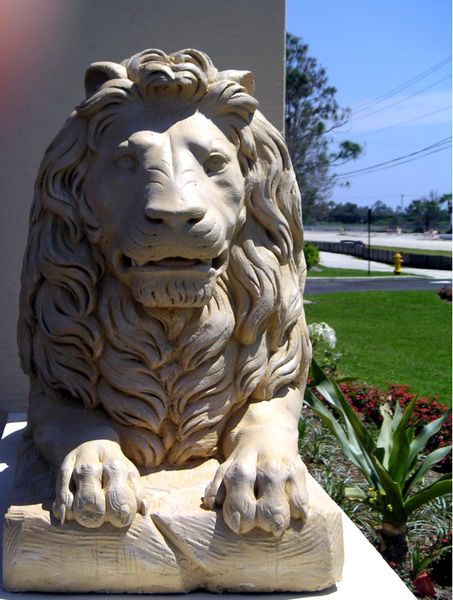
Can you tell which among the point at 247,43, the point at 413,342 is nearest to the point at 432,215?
the point at 413,342

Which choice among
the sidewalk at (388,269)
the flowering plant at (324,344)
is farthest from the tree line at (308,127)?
the flowering plant at (324,344)

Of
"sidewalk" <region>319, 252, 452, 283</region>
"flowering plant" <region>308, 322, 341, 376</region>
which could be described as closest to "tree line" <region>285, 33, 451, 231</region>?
"sidewalk" <region>319, 252, 452, 283</region>

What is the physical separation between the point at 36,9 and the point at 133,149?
2.44 meters

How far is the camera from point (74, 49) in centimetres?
398

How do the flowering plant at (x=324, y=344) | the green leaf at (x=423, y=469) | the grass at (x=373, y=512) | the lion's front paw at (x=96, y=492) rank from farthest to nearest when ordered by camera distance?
the flowering plant at (x=324, y=344), the green leaf at (x=423, y=469), the grass at (x=373, y=512), the lion's front paw at (x=96, y=492)

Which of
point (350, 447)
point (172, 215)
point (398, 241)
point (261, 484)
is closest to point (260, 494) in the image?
point (261, 484)

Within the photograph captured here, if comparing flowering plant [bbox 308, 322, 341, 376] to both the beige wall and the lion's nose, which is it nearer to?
the beige wall

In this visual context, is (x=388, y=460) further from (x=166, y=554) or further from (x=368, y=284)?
(x=368, y=284)

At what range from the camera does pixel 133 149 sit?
6.41 ft

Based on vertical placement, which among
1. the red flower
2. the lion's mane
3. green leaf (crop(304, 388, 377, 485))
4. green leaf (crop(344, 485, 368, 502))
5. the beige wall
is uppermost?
the beige wall

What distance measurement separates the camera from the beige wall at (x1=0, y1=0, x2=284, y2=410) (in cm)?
Result: 396

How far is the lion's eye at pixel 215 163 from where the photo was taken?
2.00m

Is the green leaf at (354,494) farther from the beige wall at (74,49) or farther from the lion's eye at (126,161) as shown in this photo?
the lion's eye at (126,161)

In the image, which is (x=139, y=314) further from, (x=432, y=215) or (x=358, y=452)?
(x=432, y=215)
